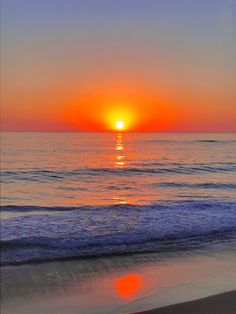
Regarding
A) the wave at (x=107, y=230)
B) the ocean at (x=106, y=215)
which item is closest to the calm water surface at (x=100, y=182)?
the ocean at (x=106, y=215)

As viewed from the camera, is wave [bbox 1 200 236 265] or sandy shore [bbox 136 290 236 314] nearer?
sandy shore [bbox 136 290 236 314]

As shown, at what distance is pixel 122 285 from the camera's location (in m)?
2.46

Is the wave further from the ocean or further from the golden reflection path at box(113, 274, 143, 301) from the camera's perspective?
the golden reflection path at box(113, 274, 143, 301)

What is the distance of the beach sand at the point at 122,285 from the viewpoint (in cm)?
210

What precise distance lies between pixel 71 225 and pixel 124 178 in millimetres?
4975

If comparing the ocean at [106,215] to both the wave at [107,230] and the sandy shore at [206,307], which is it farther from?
the sandy shore at [206,307]

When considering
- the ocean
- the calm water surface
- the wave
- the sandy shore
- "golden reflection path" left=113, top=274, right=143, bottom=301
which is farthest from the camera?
the calm water surface

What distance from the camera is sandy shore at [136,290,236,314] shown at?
2.02 metres

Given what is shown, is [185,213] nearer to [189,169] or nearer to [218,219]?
[218,219]

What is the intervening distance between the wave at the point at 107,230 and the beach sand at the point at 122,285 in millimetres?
234

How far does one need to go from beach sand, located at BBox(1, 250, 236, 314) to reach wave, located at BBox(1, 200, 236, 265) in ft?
0.77

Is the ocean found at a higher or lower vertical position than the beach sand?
higher

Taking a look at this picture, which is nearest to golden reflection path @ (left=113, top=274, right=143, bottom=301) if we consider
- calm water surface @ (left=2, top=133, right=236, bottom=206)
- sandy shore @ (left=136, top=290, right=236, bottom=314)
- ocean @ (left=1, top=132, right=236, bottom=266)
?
sandy shore @ (left=136, top=290, right=236, bottom=314)

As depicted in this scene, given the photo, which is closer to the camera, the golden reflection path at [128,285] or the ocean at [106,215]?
the golden reflection path at [128,285]
